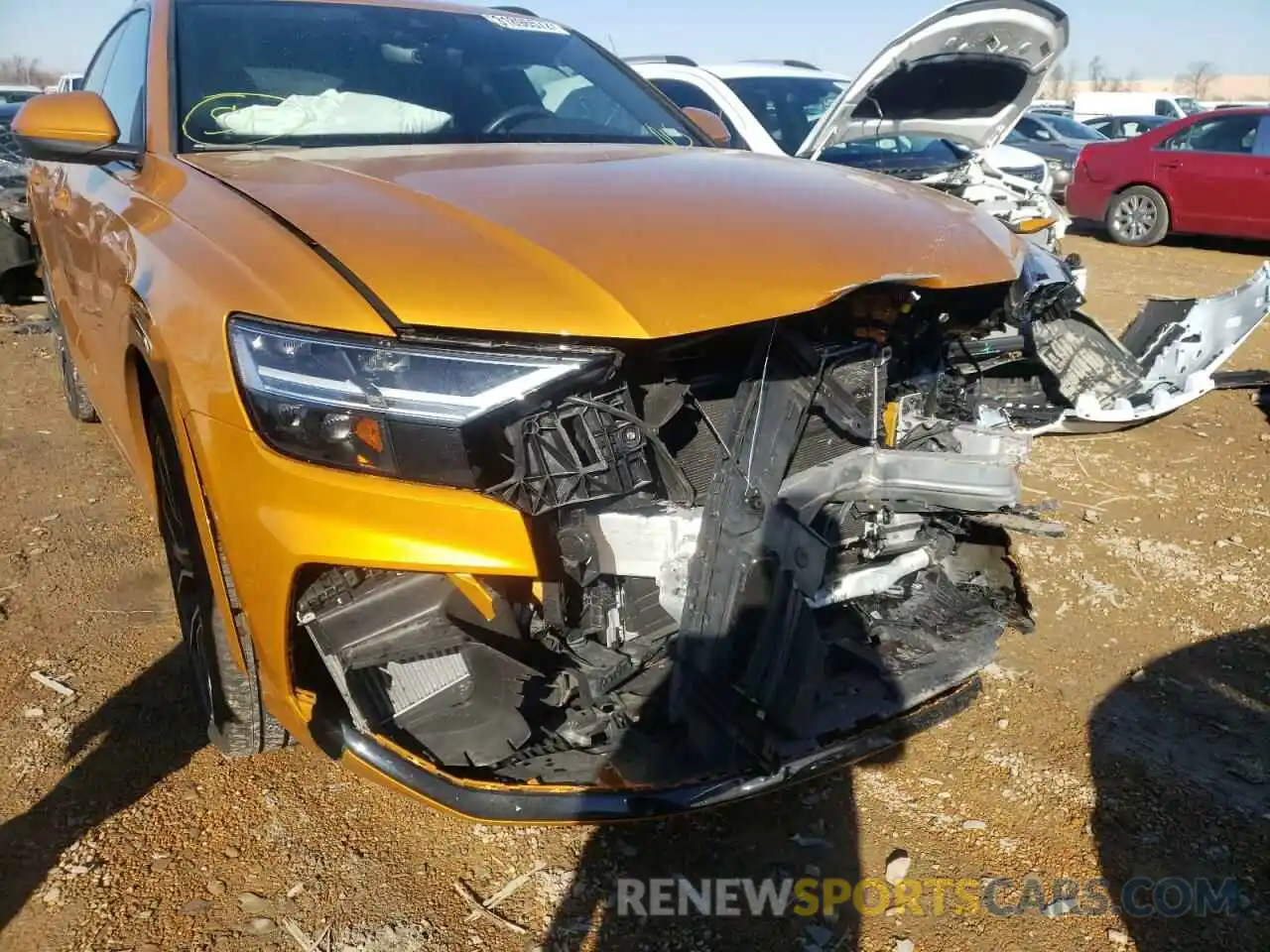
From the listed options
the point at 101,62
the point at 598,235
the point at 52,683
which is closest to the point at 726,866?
the point at 598,235

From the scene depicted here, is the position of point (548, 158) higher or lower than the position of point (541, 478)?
higher

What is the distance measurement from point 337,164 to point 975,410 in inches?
74.8

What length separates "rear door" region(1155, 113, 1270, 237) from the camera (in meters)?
9.65

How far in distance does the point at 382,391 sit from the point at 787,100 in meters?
5.63

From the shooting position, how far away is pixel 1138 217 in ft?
35.4

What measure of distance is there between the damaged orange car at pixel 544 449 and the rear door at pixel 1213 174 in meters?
9.16

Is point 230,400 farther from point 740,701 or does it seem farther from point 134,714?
point 134,714

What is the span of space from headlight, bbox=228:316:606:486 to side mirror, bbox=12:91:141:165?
119 cm

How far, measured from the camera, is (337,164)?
7.31 ft

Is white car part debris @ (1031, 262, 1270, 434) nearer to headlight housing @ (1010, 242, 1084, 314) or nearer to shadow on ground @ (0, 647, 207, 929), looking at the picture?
headlight housing @ (1010, 242, 1084, 314)

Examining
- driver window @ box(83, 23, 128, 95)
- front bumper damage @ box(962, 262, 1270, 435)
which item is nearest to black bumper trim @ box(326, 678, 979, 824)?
driver window @ box(83, 23, 128, 95)

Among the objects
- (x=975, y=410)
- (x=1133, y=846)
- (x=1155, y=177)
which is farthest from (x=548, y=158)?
(x=1155, y=177)

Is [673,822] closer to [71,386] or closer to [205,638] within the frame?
[205,638]

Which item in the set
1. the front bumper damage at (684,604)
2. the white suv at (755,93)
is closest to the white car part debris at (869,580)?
the front bumper damage at (684,604)
